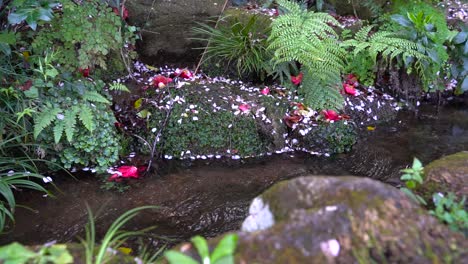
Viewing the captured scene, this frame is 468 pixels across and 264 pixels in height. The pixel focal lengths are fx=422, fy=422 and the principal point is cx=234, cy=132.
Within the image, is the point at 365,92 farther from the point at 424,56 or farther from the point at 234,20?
the point at 234,20

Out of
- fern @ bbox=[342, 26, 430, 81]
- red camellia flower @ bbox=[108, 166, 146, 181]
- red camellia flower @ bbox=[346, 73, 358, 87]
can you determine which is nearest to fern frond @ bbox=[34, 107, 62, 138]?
red camellia flower @ bbox=[108, 166, 146, 181]

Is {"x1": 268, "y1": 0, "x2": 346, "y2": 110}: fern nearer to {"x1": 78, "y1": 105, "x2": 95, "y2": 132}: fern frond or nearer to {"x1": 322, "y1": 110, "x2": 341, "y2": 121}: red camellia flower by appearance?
{"x1": 322, "y1": 110, "x2": 341, "y2": 121}: red camellia flower

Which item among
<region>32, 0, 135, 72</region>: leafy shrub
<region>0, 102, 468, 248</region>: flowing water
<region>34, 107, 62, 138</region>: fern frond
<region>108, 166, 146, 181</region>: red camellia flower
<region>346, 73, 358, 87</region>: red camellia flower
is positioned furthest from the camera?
<region>346, 73, 358, 87</region>: red camellia flower

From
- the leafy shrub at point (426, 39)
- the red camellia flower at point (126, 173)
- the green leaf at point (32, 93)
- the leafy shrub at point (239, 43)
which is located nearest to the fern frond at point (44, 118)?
the green leaf at point (32, 93)

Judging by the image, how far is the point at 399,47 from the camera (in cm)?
459

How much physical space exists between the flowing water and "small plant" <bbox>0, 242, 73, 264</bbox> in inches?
58.5

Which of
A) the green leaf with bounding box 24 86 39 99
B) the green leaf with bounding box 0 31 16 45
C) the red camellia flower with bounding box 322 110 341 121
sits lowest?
the red camellia flower with bounding box 322 110 341 121

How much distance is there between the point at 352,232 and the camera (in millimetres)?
1473

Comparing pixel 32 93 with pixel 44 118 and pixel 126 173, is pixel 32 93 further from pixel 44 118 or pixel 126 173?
pixel 126 173

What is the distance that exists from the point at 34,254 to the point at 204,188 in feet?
7.41

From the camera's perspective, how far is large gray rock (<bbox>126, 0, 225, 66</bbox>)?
5.08 metres

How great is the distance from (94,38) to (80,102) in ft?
1.83

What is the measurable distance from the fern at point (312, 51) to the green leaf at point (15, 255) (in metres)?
3.21

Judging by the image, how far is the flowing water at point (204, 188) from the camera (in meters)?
3.11
